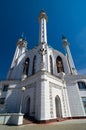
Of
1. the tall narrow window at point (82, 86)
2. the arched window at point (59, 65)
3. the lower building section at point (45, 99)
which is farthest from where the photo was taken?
the arched window at point (59, 65)

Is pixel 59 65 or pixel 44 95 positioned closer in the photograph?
pixel 44 95

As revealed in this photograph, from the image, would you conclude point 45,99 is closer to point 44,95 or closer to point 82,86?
point 44,95

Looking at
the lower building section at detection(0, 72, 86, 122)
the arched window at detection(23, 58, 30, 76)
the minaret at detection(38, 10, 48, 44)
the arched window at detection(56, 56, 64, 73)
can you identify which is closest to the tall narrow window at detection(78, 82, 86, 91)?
the lower building section at detection(0, 72, 86, 122)

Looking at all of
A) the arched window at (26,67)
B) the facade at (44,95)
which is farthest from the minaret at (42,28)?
the facade at (44,95)

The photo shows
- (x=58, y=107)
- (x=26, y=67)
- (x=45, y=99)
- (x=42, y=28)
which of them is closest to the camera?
(x=45, y=99)

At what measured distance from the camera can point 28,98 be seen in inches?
703

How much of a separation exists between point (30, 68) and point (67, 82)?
1017 centimetres

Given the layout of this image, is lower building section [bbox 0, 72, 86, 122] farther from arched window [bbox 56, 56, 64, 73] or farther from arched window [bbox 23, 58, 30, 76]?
arched window [bbox 56, 56, 64, 73]

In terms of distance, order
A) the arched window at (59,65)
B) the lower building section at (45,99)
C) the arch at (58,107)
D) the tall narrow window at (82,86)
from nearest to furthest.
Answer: the lower building section at (45,99), the arch at (58,107), the tall narrow window at (82,86), the arched window at (59,65)

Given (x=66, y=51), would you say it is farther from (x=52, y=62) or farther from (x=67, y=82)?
(x=67, y=82)

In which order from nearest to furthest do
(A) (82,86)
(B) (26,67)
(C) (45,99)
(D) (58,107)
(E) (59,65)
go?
1. (C) (45,99)
2. (D) (58,107)
3. (A) (82,86)
4. (B) (26,67)
5. (E) (59,65)

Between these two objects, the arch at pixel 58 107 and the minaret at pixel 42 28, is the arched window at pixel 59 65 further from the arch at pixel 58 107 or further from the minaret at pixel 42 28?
the arch at pixel 58 107

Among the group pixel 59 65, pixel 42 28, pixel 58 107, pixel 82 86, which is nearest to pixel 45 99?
pixel 58 107

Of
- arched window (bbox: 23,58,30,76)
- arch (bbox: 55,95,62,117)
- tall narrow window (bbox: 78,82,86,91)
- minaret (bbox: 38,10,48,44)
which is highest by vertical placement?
minaret (bbox: 38,10,48,44)
